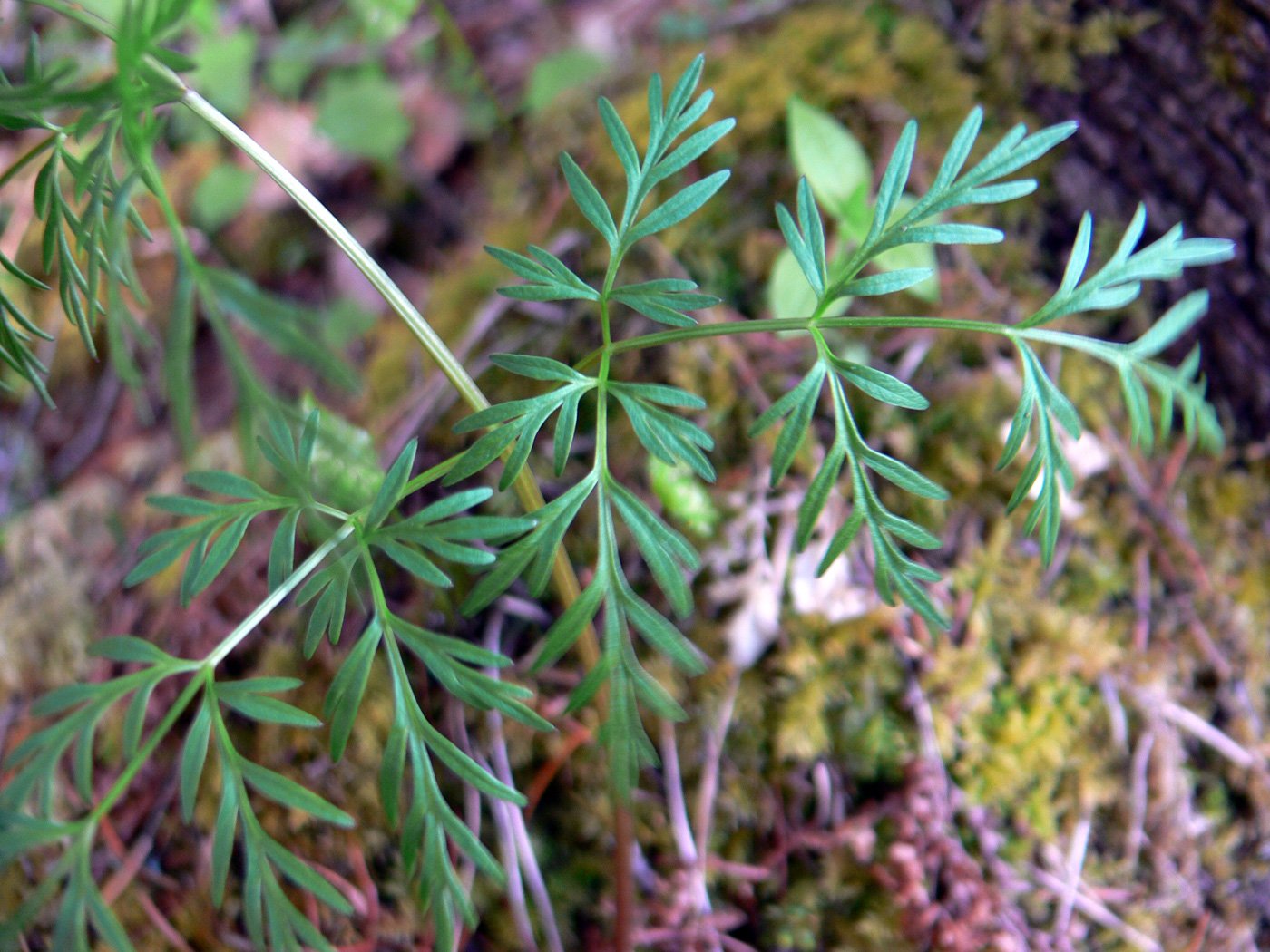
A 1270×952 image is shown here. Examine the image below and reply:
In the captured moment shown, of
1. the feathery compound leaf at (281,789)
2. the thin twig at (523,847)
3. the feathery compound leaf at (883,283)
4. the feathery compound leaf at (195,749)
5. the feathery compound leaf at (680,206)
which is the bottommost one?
the thin twig at (523,847)

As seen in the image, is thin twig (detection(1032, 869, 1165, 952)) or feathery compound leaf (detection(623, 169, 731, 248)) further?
thin twig (detection(1032, 869, 1165, 952))

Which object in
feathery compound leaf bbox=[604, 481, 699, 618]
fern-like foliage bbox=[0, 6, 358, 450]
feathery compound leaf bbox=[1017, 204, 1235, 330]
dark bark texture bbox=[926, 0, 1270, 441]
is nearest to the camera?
fern-like foliage bbox=[0, 6, 358, 450]

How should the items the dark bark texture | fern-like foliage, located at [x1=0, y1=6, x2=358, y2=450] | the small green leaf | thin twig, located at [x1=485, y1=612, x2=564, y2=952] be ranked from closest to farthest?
fern-like foliage, located at [x1=0, y1=6, x2=358, y2=450] < thin twig, located at [x1=485, y1=612, x2=564, y2=952] < the dark bark texture < the small green leaf

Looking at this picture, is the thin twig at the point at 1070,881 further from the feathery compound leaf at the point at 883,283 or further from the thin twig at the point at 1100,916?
the feathery compound leaf at the point at 883,283

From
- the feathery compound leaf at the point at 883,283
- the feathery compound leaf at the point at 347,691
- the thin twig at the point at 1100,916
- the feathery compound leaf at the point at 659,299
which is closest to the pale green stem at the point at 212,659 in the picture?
the feathery compound leaf at the point at 347,691

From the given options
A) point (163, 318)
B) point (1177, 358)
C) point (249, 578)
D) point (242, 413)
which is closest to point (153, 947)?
point (249, 578)

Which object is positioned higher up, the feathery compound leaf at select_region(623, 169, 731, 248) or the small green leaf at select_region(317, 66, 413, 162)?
the small green leaf at select_region(317, 66, 413, 162)

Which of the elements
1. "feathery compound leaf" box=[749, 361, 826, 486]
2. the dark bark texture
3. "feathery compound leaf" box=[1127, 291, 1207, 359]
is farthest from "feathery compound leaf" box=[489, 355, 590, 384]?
the dark bark texture

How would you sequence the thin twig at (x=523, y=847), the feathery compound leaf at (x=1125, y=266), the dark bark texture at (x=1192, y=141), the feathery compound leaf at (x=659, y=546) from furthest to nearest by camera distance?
the dark bark texture at (x=1192, y=141) < the thin twig at (x=523, y=847) < the feathery compound leaf at (x=1125, y=266) < the feathery compound leaf at (x=659, y=546)

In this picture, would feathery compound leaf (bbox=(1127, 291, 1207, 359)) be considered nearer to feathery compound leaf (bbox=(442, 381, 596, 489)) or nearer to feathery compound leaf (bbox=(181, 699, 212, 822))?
feathery compound leaf (bbox=(442, 381, 596, 489))
